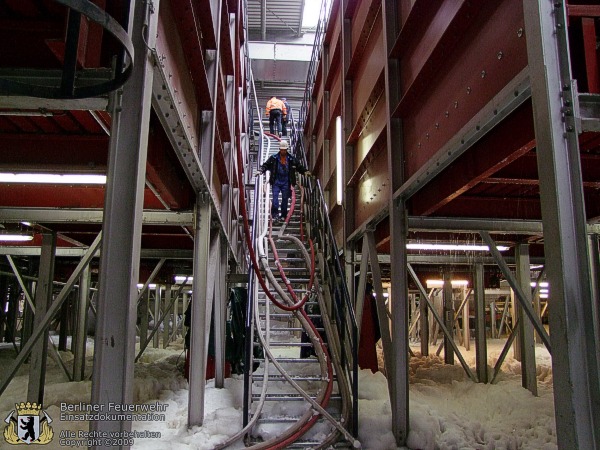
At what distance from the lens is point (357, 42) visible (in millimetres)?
7465

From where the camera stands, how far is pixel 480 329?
8.98m

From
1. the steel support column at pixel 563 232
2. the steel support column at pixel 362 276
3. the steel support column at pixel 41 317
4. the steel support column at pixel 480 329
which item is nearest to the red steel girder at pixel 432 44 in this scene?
the steel support column at pixel 563 232

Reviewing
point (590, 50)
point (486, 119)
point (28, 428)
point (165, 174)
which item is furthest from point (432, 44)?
point (28, 428)

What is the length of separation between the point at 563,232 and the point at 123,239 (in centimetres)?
211

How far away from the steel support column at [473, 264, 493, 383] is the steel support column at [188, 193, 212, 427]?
5.34 metres

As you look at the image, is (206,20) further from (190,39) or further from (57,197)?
(57,197)

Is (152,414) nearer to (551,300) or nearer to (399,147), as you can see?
(399,147)

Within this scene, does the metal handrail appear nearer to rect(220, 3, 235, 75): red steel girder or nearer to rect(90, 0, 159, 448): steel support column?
rect(220, 3, 235, 75): red steel girder

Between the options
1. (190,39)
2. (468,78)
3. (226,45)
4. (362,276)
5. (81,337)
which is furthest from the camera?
(81,337)

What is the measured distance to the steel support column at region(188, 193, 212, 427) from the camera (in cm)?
509

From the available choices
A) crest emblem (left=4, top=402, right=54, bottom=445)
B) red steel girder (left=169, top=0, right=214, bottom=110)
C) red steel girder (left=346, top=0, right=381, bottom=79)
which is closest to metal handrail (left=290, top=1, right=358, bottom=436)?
red steel girder (left=346, top=0, right=381, bottom=79)

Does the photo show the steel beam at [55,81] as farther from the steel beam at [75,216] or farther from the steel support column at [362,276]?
the steel support column at [362,276]

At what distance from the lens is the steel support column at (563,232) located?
2.13 metres

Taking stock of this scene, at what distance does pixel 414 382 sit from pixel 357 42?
566 centimetres
